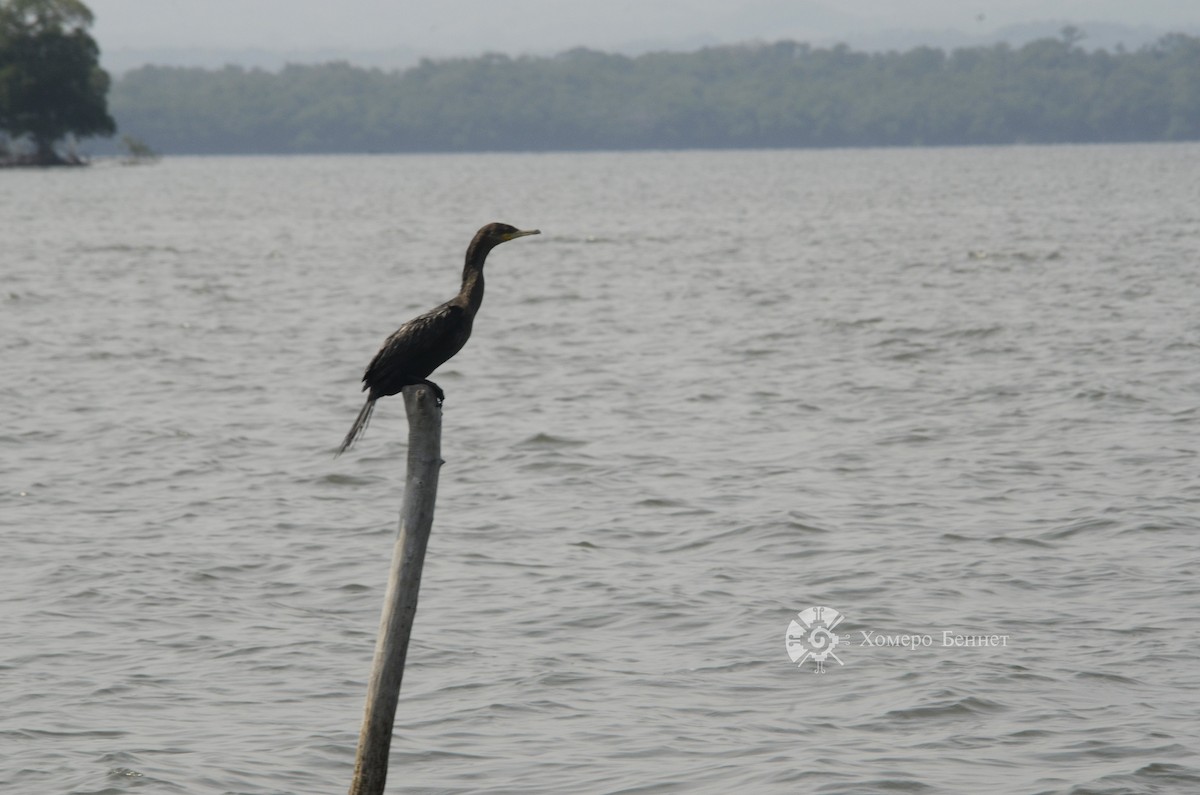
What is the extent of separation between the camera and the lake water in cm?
994

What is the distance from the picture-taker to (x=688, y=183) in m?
133

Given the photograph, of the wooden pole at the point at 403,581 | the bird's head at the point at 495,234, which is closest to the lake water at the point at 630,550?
the wooden pole at the point at 403,581

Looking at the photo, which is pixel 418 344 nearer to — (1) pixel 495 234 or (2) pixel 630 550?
(1) pixel 495 234

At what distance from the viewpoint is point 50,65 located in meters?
128

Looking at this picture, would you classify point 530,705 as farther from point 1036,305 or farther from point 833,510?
point 1036,305

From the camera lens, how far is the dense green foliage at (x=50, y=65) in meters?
127

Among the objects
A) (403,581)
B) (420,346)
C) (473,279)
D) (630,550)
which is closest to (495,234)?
(473,279)

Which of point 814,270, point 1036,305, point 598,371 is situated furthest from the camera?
point 814,270

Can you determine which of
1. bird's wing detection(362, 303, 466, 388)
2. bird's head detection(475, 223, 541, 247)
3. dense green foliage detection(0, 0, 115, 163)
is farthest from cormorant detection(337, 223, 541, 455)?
dense green foliage detection(0, 0, 115, 163)

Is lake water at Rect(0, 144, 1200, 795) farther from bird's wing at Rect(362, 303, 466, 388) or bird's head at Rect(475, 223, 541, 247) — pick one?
bird's head at Rect(475, 223, 541, 247)

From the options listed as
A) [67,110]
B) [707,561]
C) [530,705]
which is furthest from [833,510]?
[67,110]

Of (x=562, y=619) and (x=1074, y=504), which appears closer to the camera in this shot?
(x=562, y=619)

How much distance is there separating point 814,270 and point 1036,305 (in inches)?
475

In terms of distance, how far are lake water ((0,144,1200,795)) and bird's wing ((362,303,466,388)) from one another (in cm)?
255
